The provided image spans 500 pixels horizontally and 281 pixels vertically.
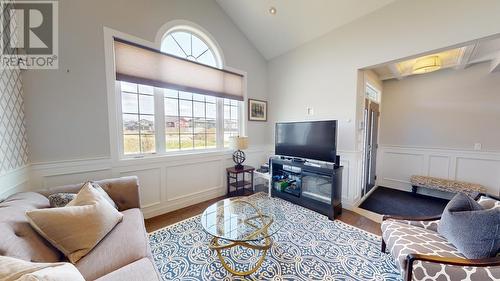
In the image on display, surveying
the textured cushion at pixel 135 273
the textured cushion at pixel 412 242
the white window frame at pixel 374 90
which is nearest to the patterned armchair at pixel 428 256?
the textured cushion at pixel 412 242

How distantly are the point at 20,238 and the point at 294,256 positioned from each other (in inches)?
79.4

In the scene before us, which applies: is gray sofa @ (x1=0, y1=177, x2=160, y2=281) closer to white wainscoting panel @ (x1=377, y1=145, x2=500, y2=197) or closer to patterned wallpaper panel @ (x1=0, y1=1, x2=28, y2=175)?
patterned wallpaper panel @ (x1=0, y1=1, x2=28, y2=175)

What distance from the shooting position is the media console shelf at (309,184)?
8.63 ft

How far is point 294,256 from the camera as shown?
71.8 inches

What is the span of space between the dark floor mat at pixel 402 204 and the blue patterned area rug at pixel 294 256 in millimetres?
1152

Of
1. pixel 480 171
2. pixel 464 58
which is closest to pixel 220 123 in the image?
pixel 464 58

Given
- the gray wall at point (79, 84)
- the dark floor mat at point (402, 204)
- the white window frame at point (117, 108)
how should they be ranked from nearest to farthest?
the gray wall at point (79, 84) → the white window frame at point (117, 108) → the dark floor mat at point (402, 204)

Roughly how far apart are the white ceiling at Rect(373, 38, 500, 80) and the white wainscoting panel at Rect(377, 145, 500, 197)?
1.49m

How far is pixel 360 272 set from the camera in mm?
1628

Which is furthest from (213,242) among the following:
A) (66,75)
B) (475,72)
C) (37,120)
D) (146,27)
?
(475,72)

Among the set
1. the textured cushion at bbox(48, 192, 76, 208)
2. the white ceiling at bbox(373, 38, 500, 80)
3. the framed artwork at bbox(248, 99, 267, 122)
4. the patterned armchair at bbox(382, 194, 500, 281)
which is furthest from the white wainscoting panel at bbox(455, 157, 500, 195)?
the textured cushion at bbox(48, 192, 76, 208)

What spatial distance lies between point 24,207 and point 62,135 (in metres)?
1.01

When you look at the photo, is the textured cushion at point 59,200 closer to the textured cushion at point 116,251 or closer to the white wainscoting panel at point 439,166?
the textured cushion at point 116,251

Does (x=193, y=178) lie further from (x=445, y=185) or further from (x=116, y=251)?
(x=445, y=185)
